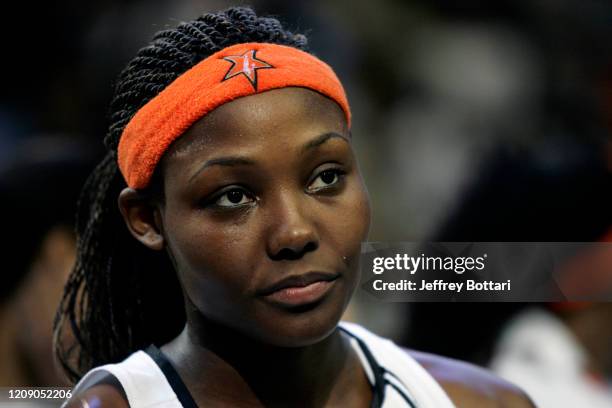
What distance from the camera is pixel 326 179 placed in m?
1.35

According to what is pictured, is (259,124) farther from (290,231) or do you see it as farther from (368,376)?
(368,376)

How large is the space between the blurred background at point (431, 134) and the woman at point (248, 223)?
574 millimetres

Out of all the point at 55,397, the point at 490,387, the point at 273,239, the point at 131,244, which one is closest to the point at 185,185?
the point at 273,239

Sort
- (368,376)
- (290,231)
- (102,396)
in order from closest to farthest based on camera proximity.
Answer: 1. (290,231)
2. (102,396)
3. (368,376)

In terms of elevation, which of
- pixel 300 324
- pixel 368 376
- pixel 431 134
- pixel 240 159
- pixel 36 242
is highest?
pixel 240 159

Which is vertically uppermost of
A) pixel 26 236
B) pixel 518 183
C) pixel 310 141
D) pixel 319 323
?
pixel 310 141

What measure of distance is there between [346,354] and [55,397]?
3.04ft

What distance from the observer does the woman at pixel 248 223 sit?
1290mm

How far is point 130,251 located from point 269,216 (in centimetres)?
50

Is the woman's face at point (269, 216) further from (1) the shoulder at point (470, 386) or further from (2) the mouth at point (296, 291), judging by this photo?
(1) the shoulder at point (470, 386)

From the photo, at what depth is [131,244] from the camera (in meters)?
1.69

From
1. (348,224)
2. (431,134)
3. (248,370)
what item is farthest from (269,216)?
(431,134)

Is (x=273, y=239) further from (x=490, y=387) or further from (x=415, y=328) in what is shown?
(x=415, y=328)

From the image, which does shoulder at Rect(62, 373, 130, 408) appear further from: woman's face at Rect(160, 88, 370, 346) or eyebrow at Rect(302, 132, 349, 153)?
eyebrow at Rect(302, 132, 349, 153)
